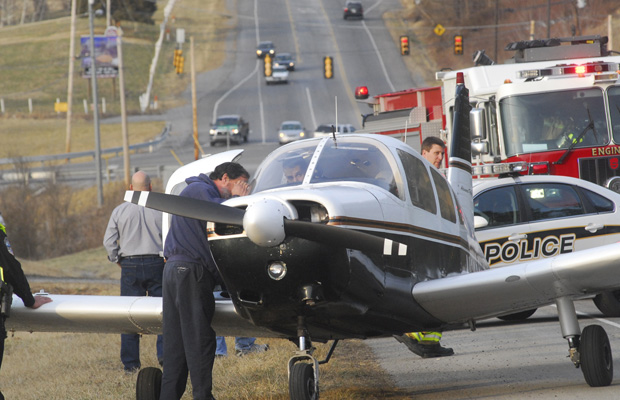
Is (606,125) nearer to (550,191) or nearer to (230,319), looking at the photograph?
(550,191)

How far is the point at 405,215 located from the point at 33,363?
712 centimetres

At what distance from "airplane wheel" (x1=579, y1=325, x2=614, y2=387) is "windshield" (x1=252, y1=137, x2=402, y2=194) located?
2.51m

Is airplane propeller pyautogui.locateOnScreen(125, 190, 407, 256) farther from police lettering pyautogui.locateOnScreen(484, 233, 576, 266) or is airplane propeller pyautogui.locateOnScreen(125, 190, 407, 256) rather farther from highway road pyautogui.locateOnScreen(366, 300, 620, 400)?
police lettering pyautogui.locateOnScreen(484, 233, 576, 266)

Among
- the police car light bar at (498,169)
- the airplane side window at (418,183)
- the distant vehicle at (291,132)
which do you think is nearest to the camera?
the airplane side window at (418,183)

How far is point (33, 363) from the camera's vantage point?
13.2 meters

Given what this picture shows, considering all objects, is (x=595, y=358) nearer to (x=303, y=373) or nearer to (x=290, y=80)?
(x=303, y=373)

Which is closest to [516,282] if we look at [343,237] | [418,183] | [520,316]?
[418,183]

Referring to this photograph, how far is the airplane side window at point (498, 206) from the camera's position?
1403 cm

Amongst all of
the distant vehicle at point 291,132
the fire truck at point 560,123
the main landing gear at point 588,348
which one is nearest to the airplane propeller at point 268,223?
the main landing gear at point 588,348

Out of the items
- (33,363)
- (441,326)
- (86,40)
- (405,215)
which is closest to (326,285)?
(405,215)

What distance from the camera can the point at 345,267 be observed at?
7332 millimetres

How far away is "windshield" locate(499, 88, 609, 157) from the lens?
1595 cm

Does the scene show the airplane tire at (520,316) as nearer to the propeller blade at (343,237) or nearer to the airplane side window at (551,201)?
the airplane side window at (551,201)

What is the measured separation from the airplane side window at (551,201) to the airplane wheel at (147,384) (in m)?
7.01
